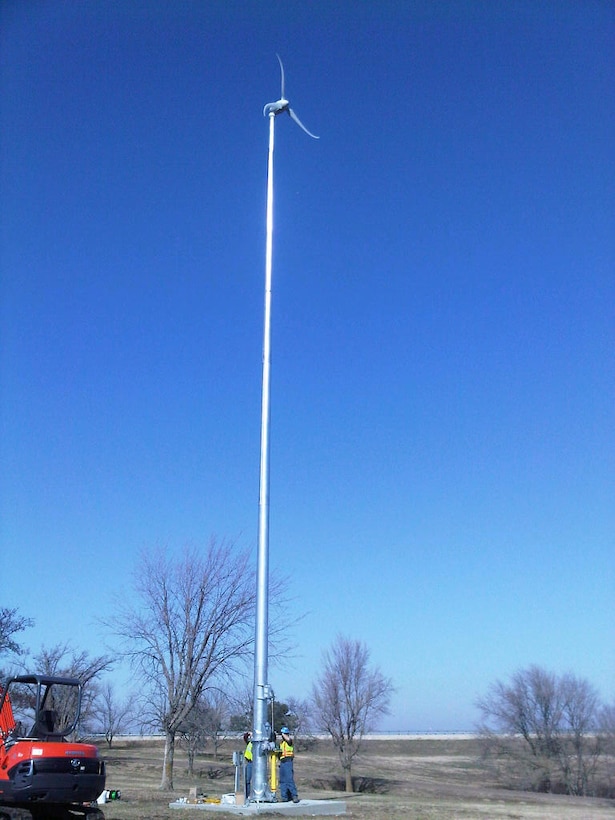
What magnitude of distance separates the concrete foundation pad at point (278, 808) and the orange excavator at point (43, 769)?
12.8 feet

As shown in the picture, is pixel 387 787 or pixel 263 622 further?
pixel 387 787

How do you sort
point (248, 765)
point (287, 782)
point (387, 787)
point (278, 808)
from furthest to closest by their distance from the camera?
point (387, 787) < point (248, 765) < point (287, 782) < point (278, 808)

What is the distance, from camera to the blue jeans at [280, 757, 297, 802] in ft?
60.4

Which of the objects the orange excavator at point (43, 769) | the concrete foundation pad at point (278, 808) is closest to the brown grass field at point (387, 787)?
the concrete foundation pad at point (278, 808)

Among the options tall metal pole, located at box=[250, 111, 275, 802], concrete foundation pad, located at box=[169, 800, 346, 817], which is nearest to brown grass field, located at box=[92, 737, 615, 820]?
concrete foundation pad, located at box=[169, 800, 346, 817]

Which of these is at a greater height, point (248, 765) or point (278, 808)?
point (248, 765)

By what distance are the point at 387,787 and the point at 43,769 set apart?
28.2 meters

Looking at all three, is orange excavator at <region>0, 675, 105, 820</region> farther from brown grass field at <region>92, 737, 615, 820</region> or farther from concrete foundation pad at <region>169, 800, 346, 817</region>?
concrete foundation pad at <region>169, 800, 346, 817</region>

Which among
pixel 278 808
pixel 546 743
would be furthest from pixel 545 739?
pixel 278 808

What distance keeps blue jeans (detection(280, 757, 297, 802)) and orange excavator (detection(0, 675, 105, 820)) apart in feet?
19.1

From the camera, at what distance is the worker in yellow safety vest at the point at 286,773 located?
1841cm

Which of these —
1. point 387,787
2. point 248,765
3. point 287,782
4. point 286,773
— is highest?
point 248,765

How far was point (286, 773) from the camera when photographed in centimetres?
1853

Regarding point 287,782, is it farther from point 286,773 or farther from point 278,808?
point 278,808
